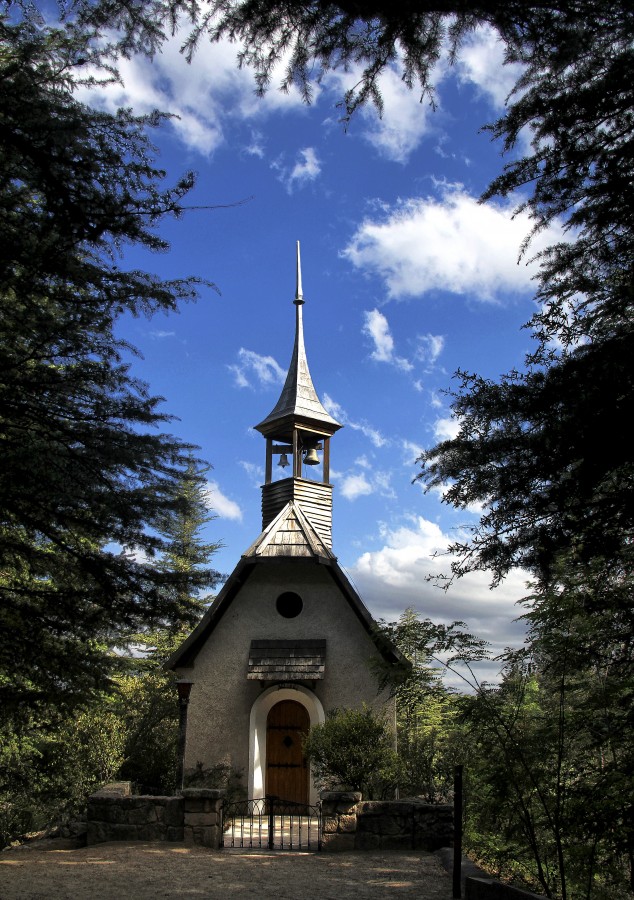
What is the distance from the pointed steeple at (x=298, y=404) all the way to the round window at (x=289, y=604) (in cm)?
543

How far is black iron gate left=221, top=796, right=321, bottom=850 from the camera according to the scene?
10.8 meters

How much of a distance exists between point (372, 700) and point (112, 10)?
12.4m

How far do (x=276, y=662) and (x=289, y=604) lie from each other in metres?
1.50

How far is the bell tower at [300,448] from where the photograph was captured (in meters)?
18.6

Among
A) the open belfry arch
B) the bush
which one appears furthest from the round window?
the bush

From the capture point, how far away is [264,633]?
49.8ft

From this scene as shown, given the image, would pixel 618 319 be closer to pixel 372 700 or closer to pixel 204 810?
pixel 204 810

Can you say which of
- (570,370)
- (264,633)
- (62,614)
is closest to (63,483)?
(62,614)

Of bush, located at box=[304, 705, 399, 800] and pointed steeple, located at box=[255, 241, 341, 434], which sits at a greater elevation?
pointed steeple, located at box=[255, 241, 341, 434]

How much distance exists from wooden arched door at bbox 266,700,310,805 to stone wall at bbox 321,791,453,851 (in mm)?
4013

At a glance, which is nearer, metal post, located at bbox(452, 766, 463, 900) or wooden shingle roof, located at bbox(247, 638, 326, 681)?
metal post, located at bbox(452, 766, 463, 900)

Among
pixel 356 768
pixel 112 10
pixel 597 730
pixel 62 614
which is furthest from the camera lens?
pixel 356 768

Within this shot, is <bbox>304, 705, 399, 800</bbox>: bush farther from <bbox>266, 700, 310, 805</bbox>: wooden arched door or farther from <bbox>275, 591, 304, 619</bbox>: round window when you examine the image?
<bbox>275, 591, 304, 619</bbox>: round window

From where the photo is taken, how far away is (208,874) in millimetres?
8695
